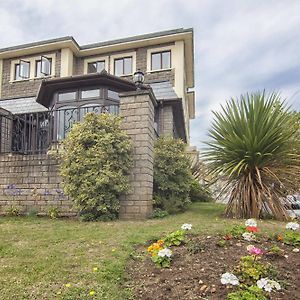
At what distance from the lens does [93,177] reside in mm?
5996

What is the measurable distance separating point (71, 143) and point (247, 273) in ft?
14.7

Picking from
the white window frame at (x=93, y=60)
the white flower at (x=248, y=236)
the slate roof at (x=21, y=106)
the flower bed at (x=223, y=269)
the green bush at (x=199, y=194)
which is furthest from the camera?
the white window frame at (x=93, y=60)

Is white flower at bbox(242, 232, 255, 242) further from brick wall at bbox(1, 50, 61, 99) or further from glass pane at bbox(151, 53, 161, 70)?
brick wall at bbox(1, 50, 61, 99)

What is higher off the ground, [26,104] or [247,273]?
[26,104]

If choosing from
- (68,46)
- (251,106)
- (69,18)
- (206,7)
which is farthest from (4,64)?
(251,106)

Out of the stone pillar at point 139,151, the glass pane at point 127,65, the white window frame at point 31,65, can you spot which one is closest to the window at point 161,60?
the glass pane at point 127,65

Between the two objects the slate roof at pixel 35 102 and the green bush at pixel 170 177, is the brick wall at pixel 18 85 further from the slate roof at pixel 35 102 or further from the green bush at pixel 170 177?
the green bush at pixel 170 177

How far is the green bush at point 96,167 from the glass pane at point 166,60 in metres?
11.5

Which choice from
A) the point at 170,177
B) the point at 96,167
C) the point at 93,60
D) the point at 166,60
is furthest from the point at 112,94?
the point at 93,60

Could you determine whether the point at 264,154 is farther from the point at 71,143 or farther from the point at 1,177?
the point at 1,177

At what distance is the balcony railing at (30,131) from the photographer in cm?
848

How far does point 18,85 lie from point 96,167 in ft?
48.6

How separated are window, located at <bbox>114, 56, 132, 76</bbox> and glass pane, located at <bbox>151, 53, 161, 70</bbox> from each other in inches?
50.6

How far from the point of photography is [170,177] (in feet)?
24.8
